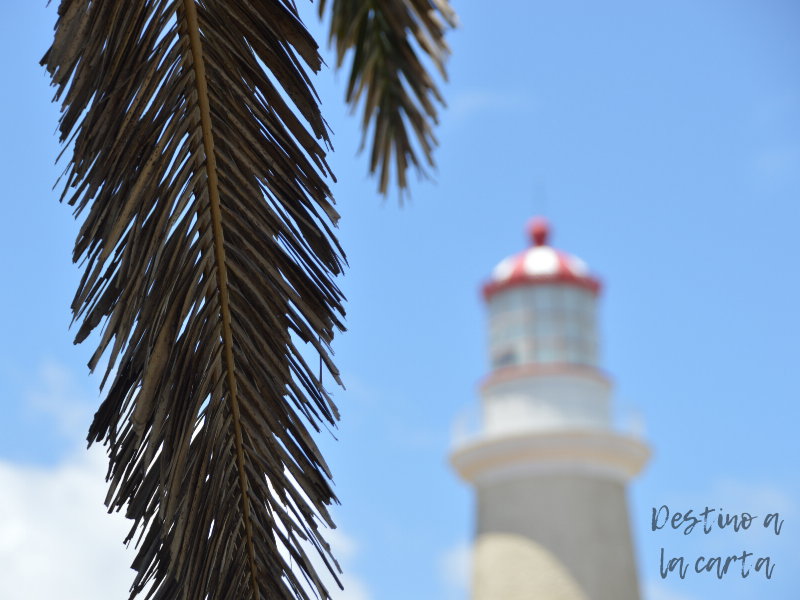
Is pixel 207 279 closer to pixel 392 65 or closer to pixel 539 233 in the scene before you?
pixel 392 65

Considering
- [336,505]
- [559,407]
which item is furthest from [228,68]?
[559,407]

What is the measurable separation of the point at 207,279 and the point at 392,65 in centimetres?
256

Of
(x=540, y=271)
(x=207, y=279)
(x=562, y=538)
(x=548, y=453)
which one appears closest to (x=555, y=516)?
(x=562, y=538)

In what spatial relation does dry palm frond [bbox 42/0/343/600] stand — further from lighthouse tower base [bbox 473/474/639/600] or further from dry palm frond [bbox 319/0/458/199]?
lighthouse tower base [bbox 473/474/639/600]

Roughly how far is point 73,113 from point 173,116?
0.18 meters

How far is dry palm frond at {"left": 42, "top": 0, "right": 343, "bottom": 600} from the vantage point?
5.95 ft

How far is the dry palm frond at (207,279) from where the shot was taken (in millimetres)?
1813

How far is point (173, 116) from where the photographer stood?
74.2 inches

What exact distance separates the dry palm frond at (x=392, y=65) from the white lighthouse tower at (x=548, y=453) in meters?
10.7

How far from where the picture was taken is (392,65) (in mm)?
4293

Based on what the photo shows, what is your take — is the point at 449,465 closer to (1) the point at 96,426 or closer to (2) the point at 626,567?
(2) the point at 626,567

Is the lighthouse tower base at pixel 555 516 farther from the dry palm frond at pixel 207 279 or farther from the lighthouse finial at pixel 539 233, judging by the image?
the dry palm frond at pixel 207 279

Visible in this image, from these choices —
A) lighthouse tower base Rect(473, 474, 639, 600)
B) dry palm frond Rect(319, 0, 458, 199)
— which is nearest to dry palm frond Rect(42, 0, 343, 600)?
dry palm frond Rect(319, 0, 458, 199)

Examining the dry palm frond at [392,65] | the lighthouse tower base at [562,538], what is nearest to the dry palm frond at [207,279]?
the dry palm frond at [392,65]
